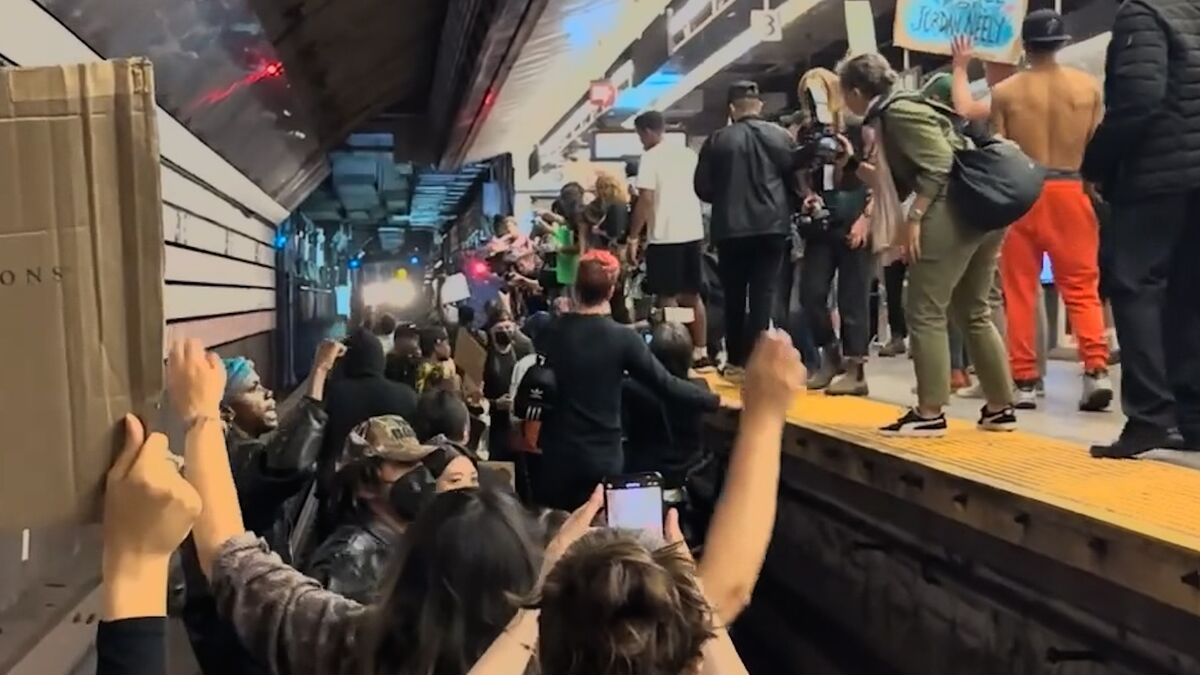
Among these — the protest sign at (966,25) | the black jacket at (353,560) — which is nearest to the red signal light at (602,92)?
the protest sign at (966,25)

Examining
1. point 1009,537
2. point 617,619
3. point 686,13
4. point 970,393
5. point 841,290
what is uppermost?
point 686,13

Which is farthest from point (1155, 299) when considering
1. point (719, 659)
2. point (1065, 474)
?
point (719, 659)

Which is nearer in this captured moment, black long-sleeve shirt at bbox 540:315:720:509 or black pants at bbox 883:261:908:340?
black long-sleeve shirt at bbox 540:315:720:509

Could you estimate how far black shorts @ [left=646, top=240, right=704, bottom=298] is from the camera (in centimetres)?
825

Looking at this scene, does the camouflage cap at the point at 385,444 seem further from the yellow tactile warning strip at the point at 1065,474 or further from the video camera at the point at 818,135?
the video camera at the point at 818,135

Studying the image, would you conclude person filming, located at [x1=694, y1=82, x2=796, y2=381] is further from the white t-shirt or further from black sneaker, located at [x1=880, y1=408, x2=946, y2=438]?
black sneaker, located at [x1=880, y1=408, x2=946, y2=438]

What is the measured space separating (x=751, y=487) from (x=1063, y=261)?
397 cm

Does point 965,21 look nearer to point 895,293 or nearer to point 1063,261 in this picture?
point 1063,261

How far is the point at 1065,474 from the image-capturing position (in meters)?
4.34

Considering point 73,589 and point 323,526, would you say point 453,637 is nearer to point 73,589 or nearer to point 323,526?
point 323,526

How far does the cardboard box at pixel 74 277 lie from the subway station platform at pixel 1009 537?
2570 mm

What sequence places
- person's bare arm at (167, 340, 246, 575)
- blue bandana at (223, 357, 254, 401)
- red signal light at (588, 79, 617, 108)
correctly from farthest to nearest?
1. red signal light at (588, 79, 617, 108)
2. blue bandana at (223, 357, 254, 401)
3. person's bare arm at (167, 340, 246, 575)

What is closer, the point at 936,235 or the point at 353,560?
the point at 353,560

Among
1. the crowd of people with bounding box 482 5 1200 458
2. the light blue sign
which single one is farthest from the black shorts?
the light blue sign
